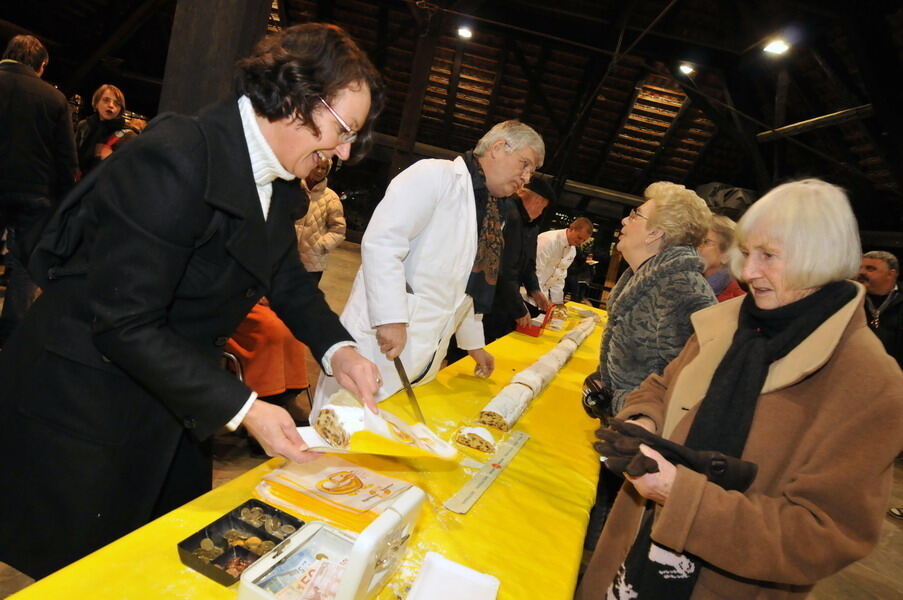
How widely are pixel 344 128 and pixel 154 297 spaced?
526 mm

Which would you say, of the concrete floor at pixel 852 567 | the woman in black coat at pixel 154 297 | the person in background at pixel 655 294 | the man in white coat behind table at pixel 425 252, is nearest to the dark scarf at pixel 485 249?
the man in white coat behind table at pixel 425 252

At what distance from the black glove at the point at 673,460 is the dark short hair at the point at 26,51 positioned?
3.91 metres

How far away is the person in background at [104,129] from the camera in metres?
4.17

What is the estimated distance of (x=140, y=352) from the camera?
106 centimetres

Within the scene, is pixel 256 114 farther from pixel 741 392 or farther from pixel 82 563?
pixel 741 392

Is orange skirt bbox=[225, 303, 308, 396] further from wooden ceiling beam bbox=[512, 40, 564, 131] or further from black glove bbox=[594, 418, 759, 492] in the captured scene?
wooden ceiling beam bbox=[512, 40, 564, 131]

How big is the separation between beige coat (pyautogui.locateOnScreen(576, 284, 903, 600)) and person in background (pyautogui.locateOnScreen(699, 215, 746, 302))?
232cm

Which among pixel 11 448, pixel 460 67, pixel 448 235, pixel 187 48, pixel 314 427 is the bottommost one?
pixel 11 448

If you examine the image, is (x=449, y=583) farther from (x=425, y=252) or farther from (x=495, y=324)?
(x=495, y=324)

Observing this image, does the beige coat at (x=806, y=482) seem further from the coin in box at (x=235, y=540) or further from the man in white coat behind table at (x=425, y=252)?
the man in white coat behind table at (x=425, y=252)

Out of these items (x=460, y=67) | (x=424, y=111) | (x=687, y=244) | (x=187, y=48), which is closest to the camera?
(x=687, y=244)

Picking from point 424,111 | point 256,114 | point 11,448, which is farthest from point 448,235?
point 424,111

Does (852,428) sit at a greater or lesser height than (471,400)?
greater

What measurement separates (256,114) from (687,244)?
1.78m
